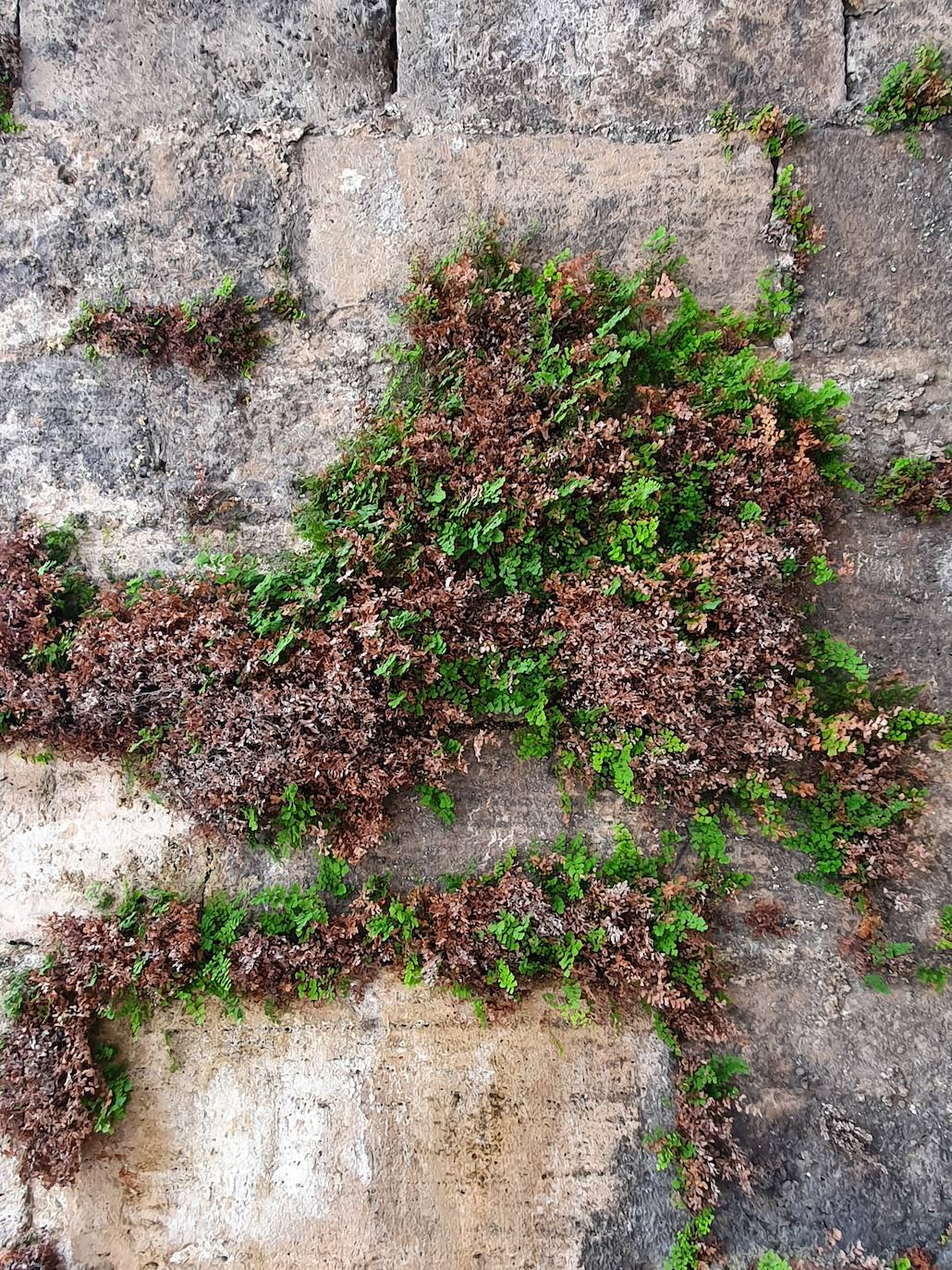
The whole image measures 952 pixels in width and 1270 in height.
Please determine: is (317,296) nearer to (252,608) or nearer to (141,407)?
(141,407)

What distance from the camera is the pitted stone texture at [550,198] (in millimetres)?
4402

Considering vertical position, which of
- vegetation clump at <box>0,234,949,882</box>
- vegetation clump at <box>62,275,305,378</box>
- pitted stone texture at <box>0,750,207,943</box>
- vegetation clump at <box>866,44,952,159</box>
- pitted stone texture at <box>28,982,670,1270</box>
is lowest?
pitted stone texture at <box>28,982,670,1270</box>

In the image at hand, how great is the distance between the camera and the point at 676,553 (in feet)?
13.4

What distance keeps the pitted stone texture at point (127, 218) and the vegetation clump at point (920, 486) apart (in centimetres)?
385

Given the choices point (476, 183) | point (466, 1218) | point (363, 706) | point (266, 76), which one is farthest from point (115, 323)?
point (466, 1218)

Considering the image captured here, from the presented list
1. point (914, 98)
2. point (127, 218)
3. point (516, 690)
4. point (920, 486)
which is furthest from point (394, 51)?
point (920, 486)

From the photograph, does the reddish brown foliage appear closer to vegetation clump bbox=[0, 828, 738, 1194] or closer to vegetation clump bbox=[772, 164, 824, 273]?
vegetation clump bbox=[0, 828, 738, 1194]

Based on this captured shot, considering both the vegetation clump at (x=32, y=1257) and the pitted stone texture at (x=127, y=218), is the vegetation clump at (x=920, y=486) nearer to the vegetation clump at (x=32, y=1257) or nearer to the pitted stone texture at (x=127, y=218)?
the pitted stone texture at (x=127, y=218)

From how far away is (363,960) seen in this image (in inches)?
162

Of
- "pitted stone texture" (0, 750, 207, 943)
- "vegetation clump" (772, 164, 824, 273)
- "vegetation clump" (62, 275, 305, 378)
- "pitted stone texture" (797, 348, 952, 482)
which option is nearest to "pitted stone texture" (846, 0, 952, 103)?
"vegetation clump" (772, 164, 824, 273)

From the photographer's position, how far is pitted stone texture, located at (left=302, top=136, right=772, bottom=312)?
440 cm

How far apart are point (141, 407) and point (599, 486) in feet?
9.06

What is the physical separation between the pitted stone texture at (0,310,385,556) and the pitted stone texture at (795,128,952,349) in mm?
2687

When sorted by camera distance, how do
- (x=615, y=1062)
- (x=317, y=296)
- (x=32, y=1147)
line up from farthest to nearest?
(x=317, y=296), (x=615, y=1062), (x=32, y=1147)
